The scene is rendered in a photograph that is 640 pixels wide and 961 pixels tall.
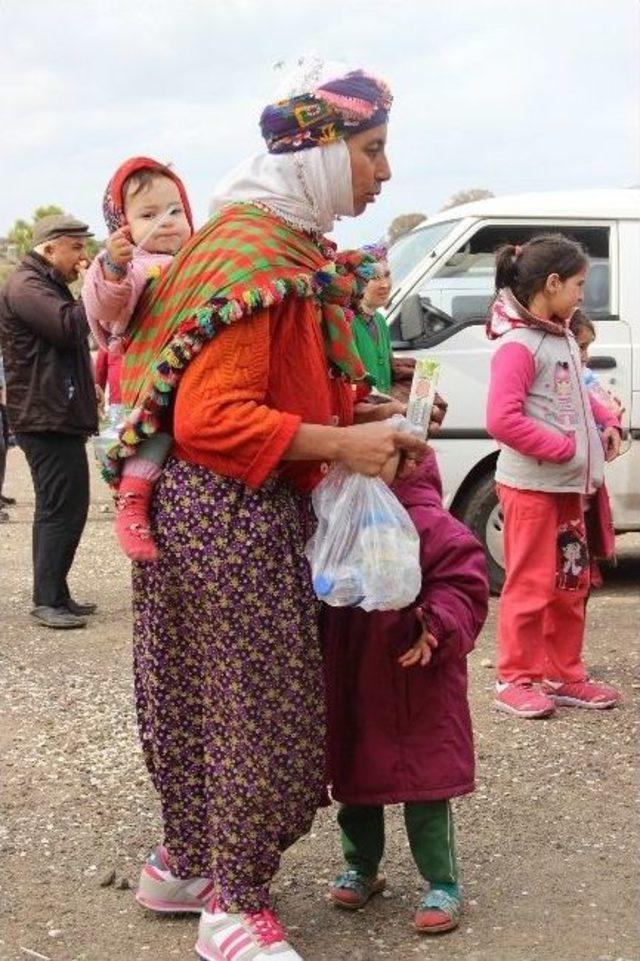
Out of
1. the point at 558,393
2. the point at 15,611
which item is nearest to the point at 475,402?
the point at 558,393

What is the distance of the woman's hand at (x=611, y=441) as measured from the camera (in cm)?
543

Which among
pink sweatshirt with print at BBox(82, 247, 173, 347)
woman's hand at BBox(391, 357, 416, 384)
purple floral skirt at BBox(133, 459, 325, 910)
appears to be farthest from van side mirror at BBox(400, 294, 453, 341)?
purple floral skirt at BBox(133, 459, 325, 910)

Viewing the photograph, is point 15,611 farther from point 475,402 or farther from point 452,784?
point 452,784

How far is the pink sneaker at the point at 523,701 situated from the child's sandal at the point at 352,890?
1.75 metres

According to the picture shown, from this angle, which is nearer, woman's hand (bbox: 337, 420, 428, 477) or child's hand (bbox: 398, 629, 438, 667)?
woman's hand (bbox: 337, 420, 428, 477)

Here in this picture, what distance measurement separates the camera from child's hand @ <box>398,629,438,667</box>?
3.06 meters

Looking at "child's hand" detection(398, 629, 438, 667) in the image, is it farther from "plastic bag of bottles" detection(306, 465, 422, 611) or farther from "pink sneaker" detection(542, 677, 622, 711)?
"pink sneaker" detection(542, 677, 622, 711)

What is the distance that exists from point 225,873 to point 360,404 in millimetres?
1120

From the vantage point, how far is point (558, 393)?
16.6 feet

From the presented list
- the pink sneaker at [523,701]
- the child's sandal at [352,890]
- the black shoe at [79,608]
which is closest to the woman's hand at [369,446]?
the child's sandal at [352,890]

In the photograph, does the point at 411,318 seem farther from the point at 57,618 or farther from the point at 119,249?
the point at 119,249

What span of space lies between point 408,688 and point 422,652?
13 cm

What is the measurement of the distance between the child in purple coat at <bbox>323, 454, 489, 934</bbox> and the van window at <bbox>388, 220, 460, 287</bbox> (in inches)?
161

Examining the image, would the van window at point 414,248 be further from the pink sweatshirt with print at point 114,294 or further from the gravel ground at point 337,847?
the pink sweatshirt with print at point 114,294
